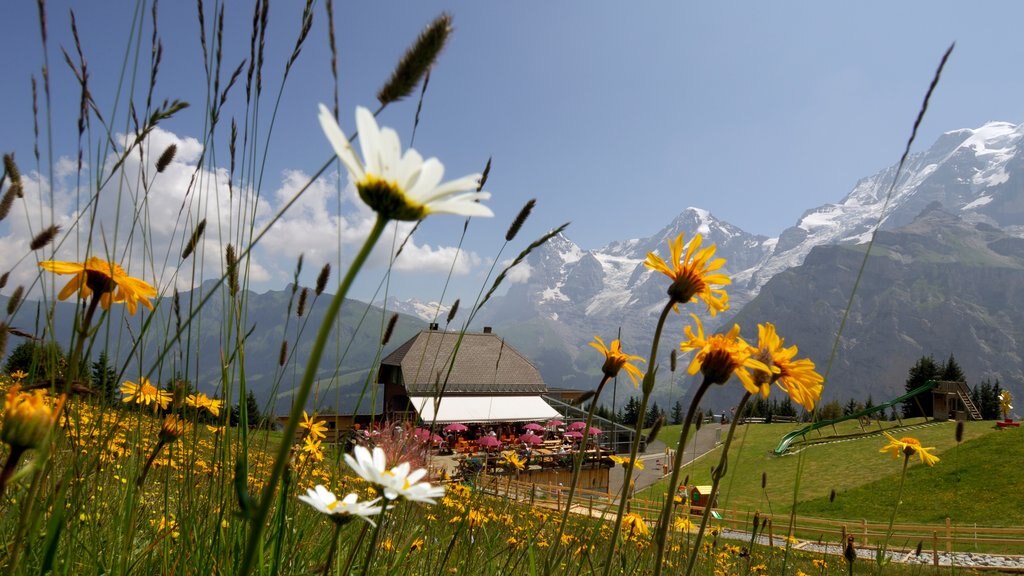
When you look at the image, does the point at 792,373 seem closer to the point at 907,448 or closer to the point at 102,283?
the point at 907,448

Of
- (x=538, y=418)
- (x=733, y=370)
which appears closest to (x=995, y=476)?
(x=538, y=418)

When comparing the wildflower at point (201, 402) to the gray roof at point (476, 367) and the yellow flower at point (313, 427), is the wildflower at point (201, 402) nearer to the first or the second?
the yellow flower at point (313, 427)

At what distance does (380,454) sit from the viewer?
1.14 metres

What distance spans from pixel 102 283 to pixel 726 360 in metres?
1.58

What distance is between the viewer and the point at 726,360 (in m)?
1.37

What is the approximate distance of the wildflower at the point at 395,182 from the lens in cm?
68

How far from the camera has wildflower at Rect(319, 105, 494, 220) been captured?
68cm

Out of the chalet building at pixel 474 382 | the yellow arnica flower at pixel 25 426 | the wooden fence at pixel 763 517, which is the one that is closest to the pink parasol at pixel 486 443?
the wooden fence at pixel 763 517

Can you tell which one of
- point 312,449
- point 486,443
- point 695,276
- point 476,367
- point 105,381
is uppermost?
point 695,276

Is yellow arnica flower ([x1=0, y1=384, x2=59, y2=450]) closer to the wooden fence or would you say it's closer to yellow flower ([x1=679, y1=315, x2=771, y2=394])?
yellow flower ([x1=679, y1=315, x2=771, y2=394])

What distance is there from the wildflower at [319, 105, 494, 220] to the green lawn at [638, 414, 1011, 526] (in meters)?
12.1

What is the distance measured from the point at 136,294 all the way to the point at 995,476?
24881 millimetres

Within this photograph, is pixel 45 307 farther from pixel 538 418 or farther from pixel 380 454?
pixel 538 418

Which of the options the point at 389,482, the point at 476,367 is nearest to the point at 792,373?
the point at 389,482
